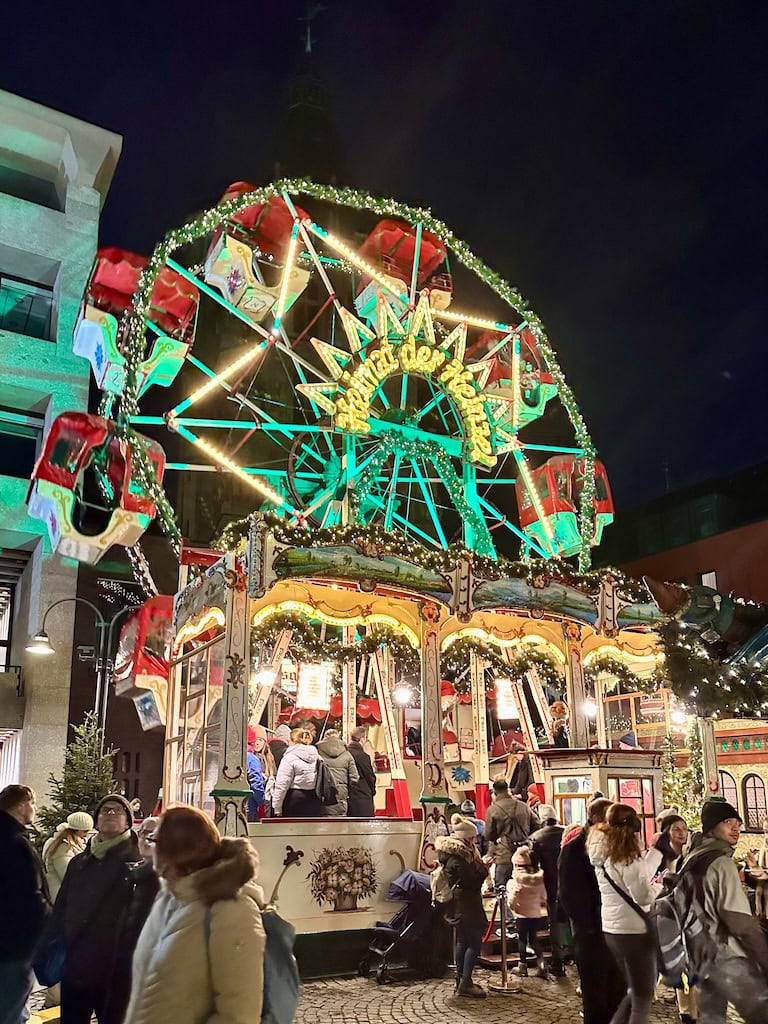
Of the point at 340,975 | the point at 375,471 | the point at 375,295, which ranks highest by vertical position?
the point at 375,295

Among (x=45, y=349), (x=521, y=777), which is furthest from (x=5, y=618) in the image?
(x=521, y=777)

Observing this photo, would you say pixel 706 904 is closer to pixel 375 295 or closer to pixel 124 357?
pixel 124 357

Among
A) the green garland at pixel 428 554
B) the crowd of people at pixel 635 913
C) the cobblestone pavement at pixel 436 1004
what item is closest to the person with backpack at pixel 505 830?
the cobblestone pavement at pixel 436 1004

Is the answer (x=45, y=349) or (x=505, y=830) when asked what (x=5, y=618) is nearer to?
(x=45, y=349)

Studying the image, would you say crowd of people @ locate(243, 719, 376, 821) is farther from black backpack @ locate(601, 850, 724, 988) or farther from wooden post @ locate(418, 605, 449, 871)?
black backpack @ locate(601, 850, 724, 988)

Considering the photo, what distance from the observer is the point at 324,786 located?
38.7 ft

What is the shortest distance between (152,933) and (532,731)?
14.7m

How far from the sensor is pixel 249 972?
3041 millimetres

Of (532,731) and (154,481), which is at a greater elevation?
(154,481)

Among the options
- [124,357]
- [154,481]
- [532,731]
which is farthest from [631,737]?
[124,357]

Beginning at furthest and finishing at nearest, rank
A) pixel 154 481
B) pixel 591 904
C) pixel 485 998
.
A: pixel 154 481, pixel 485 998, pixel 591 904

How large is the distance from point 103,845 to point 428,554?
25.8ft

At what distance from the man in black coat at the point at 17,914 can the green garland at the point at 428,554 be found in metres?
6.46

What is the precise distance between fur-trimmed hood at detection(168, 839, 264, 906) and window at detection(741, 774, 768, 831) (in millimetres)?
14571
